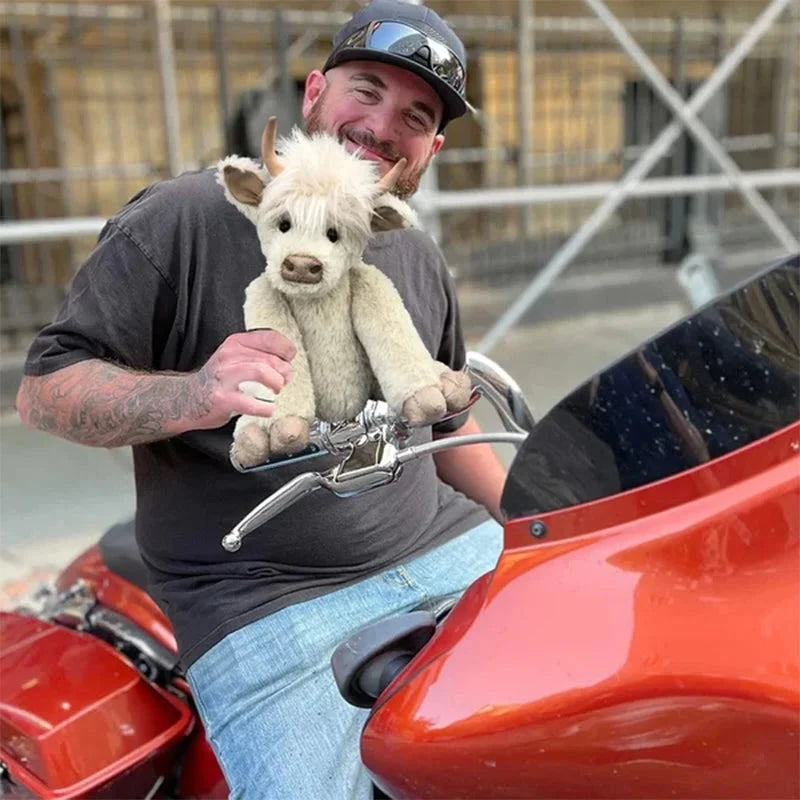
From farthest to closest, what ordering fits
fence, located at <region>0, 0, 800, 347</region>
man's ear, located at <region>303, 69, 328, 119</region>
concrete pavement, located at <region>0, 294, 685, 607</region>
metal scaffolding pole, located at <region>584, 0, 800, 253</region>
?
fence, located at <region>0, 0, 800, 347</region>
metal scaffolding pole, located at <region>584, 0, 800, 253</region>
concrete pavement, located at <region>0, 294, 685, 607</region>
man's ear, located at <region>303, 69, 328, 119</region>

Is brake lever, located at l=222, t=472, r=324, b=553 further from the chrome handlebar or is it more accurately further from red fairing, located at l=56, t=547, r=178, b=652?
red fairing, located at l=56, t=547, r=178, b=652

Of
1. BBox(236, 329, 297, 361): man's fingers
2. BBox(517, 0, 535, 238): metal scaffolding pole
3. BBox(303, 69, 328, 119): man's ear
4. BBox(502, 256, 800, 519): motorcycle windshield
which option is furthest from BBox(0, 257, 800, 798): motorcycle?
BBox(517, 0, 535, 238): metal scaffolding pole

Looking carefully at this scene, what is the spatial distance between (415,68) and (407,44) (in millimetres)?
37

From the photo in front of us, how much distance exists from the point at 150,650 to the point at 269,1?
621cm

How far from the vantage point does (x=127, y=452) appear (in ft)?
14.0

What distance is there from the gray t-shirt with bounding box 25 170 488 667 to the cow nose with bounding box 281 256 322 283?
282mm

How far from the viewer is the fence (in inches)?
243

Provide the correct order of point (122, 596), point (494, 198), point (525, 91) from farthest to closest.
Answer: point (525, 91), point (494, 198), point (122, 596)

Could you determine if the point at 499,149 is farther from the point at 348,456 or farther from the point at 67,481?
the point at 348,456

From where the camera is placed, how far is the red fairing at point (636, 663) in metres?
0.81

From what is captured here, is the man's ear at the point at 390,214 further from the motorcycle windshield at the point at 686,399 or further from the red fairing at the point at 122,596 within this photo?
the red fairing at the point at 122,596

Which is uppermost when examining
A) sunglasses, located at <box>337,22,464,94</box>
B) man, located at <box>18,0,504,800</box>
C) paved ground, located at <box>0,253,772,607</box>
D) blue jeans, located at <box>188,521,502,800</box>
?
sunglasses, located at <box>337,22,464,94</box>

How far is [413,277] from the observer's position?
5.54 ft

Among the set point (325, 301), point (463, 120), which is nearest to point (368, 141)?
point (325, 301)
